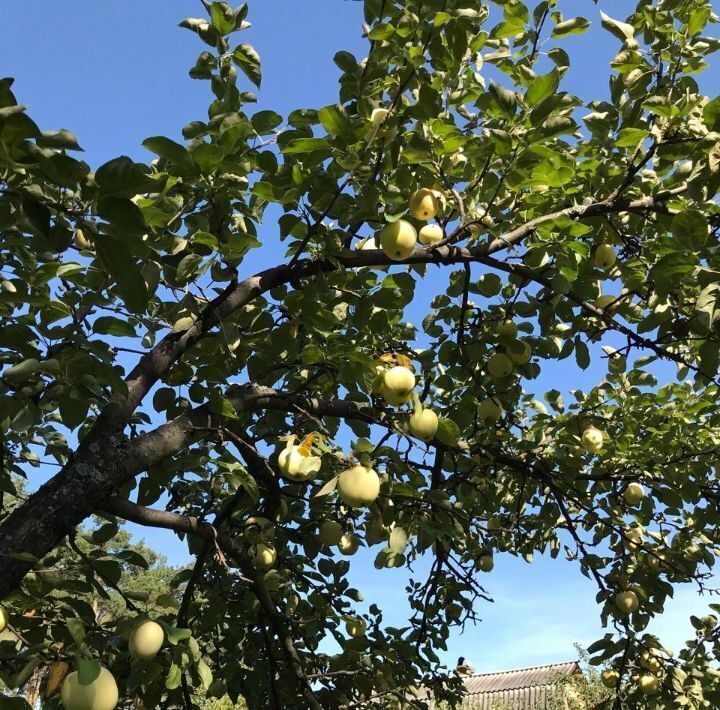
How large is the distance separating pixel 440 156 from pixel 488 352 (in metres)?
1.58

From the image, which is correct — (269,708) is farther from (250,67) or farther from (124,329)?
(250,67)

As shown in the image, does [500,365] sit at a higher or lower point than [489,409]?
higher

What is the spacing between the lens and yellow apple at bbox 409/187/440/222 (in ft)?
8.32

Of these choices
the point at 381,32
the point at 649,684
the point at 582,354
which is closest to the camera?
the point at 381,32

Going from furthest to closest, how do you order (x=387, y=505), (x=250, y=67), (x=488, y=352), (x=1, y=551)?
(x=488, y=352), (x=387, y=505), (x=250, y=67), (x=1, y=551)

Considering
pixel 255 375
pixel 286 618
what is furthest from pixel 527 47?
pixel 286 618

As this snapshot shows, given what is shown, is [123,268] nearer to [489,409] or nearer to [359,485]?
[359,485]

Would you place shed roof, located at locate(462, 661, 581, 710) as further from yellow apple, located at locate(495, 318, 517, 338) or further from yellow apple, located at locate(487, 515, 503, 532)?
yellow apple, located at locate(495, 318, 517, 338)

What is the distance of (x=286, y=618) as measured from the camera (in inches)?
140

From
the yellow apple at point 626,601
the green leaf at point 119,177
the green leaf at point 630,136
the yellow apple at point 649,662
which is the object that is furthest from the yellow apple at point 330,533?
the yellow apple at point 649,662

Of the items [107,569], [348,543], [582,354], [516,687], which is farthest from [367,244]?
[516,687]

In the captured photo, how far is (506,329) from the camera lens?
351 centimetres

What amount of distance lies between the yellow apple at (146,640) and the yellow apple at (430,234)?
1.80m

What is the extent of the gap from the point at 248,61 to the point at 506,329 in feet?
5.79
